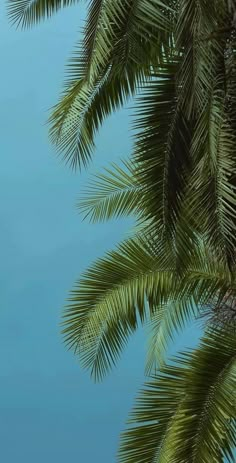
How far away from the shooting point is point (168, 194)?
8031mm

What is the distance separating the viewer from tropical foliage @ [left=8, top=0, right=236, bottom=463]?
24.0 ft

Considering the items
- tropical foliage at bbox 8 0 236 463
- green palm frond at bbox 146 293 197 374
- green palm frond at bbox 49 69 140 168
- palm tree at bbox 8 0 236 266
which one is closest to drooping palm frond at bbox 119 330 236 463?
tropical foliage at bbox 8 0 236 463

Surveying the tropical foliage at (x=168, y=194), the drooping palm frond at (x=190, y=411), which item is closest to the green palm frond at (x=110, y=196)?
the tropical foliage at (x=168, y=194)

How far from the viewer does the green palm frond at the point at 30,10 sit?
943cm

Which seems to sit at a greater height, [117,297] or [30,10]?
[30,10]

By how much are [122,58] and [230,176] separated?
5.16ft

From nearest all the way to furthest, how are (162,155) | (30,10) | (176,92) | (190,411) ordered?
(190,411)
(162,155)
(176,92)
(30,10)

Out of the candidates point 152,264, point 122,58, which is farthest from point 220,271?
point 122,58

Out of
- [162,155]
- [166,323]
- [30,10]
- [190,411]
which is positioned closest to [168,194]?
[162,155]

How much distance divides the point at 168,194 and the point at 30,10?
3.01m

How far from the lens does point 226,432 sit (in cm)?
784

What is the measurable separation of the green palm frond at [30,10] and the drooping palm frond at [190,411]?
3.87 meters

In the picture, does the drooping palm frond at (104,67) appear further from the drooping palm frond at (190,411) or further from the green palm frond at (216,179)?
the drooping palm frond at (190,411)

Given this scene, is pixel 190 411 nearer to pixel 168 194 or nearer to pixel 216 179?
pixel 168 194
